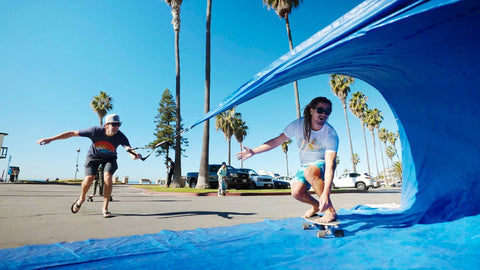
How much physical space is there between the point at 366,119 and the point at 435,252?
40.7 m

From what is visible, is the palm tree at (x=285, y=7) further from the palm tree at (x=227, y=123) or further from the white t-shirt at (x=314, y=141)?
the palm tree at (x=227, y=123)

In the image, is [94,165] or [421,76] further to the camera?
[94,165]

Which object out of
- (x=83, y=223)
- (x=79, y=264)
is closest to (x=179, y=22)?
(x=83, y=223)

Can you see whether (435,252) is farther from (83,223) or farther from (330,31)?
(83,223)

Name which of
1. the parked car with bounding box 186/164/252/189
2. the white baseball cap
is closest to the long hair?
the white baseball cap

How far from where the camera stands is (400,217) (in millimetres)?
3617

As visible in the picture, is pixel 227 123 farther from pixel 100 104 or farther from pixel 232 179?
pixel 232 179

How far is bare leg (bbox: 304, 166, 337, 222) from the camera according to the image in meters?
2.66

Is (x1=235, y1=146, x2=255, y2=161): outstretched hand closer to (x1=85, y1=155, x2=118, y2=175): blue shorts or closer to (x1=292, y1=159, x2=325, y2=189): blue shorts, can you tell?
(x1=292, y1=159, x2=325, y2=189): blue shorts

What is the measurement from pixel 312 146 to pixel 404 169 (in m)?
2.54

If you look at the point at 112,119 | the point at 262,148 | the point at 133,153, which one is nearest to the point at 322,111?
the point at 262,148

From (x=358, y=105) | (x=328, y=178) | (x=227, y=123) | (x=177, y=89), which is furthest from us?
(x=227, y=123)

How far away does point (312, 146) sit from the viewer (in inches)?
115

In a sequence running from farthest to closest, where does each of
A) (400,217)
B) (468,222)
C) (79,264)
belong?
(400,217), (468,222), (79,264)
